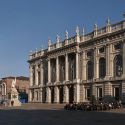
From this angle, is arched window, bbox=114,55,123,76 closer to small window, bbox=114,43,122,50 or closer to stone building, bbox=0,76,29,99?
small window, bbox=114,43,122,50

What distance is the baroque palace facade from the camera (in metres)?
65.6

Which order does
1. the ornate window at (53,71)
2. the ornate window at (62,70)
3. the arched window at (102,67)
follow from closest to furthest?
the arched window at (102,67)
the ornate window at (62,70)
the ornate window at (53,71)

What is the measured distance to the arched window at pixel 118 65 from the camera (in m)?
64.5

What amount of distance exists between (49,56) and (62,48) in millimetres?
8025

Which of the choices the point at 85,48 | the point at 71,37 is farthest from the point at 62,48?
the point at 85,48

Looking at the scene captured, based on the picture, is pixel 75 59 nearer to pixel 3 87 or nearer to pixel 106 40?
pixel 106 40

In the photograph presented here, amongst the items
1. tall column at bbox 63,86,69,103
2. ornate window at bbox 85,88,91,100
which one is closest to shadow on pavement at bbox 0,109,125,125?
ornate window at bbox 85,88,91,100

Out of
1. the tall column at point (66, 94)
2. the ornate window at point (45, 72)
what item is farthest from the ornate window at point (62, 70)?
the ornate window at point (45, 72)

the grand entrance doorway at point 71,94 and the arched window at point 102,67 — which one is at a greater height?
the arched window at point 102,67

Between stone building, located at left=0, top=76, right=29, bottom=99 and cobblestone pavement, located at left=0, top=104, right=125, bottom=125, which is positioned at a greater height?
stone building, located at left=0, top=76, right=29, bottom=99

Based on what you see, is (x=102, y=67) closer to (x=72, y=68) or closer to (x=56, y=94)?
(x=72, y=68)

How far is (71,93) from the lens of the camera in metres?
80.8

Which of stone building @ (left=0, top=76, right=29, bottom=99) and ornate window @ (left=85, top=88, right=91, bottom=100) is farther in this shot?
stone building @ (left=0, top=76, right=29, bottom=99)

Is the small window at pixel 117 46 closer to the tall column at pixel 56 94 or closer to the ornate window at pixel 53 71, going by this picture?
the tall column at pixel 56 94
